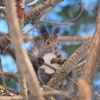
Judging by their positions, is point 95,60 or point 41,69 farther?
point 41,69

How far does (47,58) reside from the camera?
86.7 inches

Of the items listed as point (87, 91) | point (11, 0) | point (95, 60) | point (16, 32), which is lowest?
point (87, 91)

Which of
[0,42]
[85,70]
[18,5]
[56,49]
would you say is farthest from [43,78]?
[85,70]

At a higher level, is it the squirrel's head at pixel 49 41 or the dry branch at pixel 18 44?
the squirrel's head at pixel 49 41

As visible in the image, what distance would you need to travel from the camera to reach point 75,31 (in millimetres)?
3426

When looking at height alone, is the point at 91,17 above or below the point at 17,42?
above

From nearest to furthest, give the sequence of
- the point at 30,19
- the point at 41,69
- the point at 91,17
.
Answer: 1. the point at 30,19
2. the point at 41,69
3. the point at 91,17

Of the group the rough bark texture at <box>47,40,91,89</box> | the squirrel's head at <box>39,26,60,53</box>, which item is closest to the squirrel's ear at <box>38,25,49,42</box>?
the squirrel's head at <box>39,26,60,53</box>

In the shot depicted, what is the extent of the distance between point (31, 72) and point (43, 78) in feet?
4.08

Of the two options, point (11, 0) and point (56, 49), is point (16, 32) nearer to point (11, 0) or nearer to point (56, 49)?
point (11, 0)

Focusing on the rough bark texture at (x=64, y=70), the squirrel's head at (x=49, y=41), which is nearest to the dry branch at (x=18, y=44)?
the rough bark texture at (x=64, y=70)

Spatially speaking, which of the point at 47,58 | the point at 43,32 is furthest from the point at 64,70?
the point at 43,32

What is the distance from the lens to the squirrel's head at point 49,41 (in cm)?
229

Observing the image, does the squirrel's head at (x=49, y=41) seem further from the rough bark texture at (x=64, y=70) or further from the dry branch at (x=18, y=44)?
the dry branch at (x=18, y=44)
